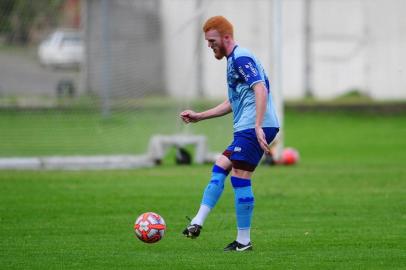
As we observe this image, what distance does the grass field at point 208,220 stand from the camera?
32.0 ft

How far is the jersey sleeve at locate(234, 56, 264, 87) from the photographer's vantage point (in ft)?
33.3

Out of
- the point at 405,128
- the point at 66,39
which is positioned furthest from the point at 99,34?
the point at 405,128

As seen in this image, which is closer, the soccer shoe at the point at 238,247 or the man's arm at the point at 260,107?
the man's arm at the point at 260,107

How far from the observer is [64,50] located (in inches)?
952

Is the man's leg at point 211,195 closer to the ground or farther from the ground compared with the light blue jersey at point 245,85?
closer to the ground

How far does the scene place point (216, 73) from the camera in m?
21.9

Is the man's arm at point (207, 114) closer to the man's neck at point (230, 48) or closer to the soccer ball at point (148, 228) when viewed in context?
the man's neck at point (230, 48)

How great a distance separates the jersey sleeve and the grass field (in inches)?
65.3

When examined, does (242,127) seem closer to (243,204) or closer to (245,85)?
(245,85)

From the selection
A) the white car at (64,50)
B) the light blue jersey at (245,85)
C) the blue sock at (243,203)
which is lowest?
the blue sock at (243,203)

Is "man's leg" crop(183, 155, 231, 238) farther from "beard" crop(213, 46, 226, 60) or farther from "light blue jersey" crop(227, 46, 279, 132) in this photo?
"beard" crop(213, 46, 226, 60)

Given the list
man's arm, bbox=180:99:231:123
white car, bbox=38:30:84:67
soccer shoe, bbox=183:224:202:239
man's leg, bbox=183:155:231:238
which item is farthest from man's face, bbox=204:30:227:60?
white car, bbox=38:30:84:67

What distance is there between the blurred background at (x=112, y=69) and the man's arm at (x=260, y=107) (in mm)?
10197

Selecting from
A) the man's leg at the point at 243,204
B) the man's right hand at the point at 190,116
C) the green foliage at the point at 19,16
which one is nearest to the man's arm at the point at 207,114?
the man's right hand at the point at 190,116
